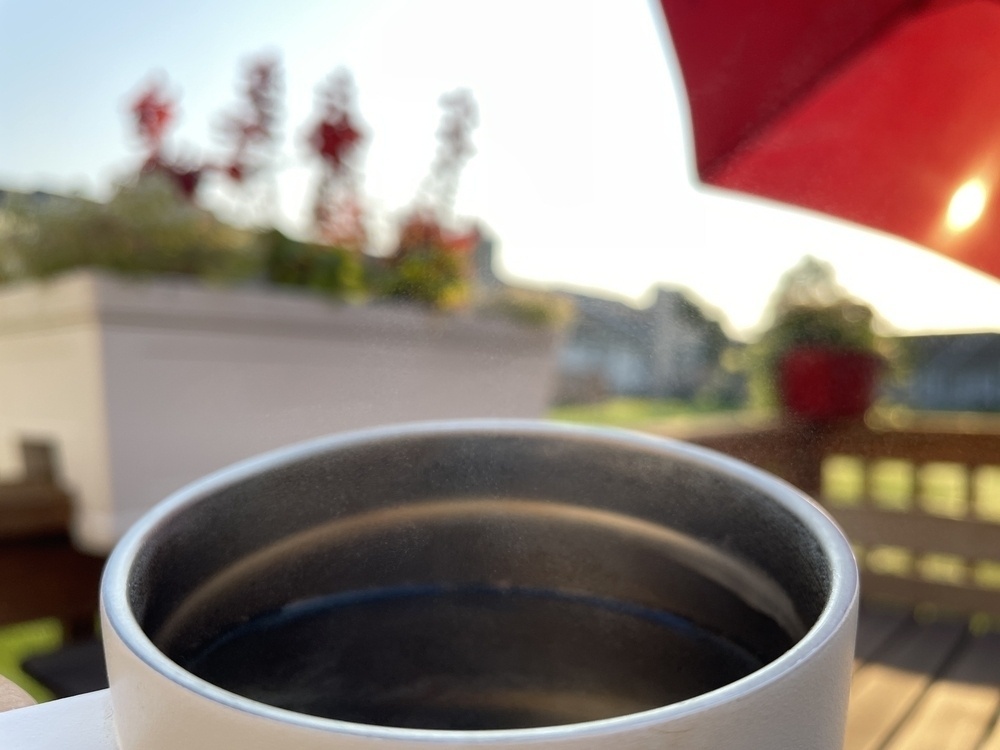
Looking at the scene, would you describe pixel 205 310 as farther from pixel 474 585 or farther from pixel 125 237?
pixel 474 585

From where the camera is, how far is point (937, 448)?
87.4 inches

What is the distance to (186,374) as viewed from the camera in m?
1.11

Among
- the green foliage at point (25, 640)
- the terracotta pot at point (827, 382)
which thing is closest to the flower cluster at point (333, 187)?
the green foliage at point (25, 640)

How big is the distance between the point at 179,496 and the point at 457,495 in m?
0.12

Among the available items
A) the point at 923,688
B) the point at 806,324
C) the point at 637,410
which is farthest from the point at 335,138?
the point at 806,324

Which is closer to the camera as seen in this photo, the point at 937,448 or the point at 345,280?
the point at 345,280

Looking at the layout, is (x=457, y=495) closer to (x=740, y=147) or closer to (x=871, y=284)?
(x=740, y=147)

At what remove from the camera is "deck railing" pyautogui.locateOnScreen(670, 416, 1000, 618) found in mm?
2076

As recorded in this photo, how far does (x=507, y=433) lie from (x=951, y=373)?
2295mm

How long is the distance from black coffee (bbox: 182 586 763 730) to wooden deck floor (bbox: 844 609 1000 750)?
3.29 ft

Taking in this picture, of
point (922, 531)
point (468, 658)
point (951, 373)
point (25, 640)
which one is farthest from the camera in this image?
point (951, 373)

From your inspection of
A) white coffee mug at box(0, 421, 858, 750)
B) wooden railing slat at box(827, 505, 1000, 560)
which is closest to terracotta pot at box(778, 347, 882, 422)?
wooden railing slat at box(827, 505, 1000, 560)

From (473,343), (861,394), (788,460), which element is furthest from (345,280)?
(861,394)

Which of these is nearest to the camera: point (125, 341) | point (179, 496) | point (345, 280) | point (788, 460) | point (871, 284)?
point (179, 496)
